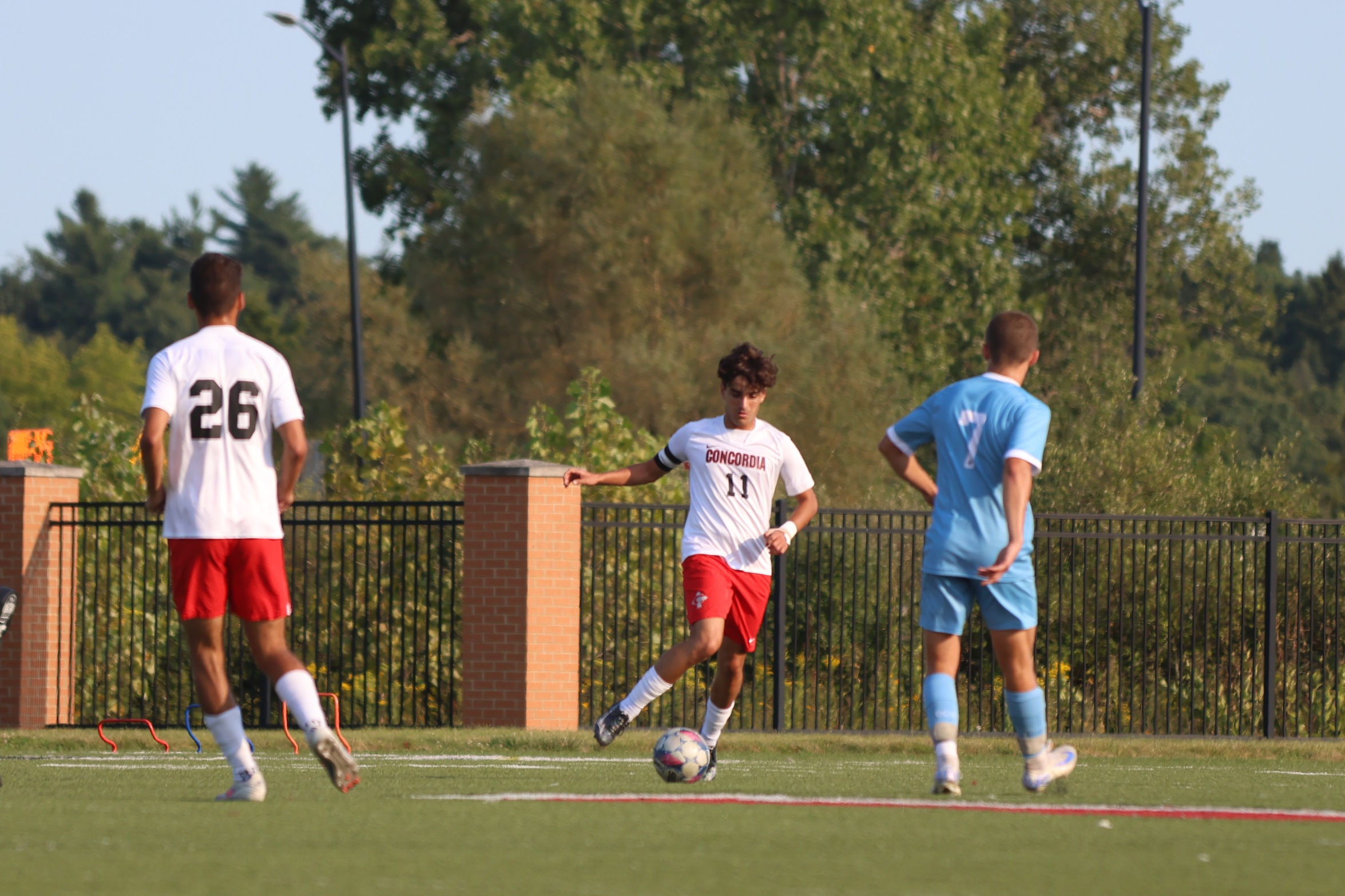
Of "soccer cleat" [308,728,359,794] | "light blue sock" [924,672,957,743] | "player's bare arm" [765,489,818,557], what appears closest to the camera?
"soccer cleat" [308,728,359,794]

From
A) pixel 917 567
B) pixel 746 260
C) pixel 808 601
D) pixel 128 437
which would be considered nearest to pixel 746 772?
pixel 808 601

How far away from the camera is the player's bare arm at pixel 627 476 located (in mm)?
8406

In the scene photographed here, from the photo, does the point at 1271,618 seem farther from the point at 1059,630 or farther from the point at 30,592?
the point at 30,592

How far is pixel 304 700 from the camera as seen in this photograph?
655cm

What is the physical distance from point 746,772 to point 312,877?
16.7ft

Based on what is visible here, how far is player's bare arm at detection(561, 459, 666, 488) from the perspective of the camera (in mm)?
8406

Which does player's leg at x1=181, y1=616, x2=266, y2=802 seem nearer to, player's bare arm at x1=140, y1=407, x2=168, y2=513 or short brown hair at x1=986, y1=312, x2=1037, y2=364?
player's bare arm at x1=140, y1=407, x2=168, y2=513

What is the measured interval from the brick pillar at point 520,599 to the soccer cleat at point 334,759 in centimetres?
716

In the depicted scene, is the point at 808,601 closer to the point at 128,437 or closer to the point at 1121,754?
the point at 1121,754

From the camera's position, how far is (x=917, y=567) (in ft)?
59.0

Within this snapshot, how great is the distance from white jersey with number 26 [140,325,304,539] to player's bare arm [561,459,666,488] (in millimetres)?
1940

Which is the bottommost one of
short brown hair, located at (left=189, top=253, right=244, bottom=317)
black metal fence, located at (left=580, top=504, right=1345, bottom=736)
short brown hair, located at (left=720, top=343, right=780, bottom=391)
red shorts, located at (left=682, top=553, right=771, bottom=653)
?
black metal fence, located at (left=580, top=504, right=1345, bottom=736)

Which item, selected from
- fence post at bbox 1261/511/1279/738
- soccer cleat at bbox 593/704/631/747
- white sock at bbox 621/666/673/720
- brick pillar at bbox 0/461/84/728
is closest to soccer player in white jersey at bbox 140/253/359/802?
soccer cleat at bbox 593/704/631/747

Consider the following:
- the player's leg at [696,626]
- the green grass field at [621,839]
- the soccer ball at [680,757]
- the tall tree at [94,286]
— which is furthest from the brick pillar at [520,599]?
the tall tree at [94,286]
